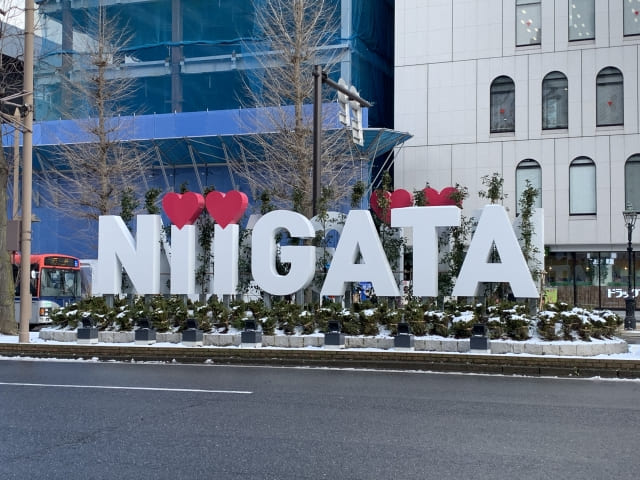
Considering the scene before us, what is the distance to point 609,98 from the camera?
40219mm

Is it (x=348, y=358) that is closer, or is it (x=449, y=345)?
(x=348, y=358)

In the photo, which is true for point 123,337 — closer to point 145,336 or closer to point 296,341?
point 145,336

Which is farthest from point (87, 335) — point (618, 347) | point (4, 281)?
point (618, 347)

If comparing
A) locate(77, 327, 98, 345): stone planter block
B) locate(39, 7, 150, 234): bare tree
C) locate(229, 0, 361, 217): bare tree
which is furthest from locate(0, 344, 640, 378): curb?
locate(229, 0, 361, 217): bare tree

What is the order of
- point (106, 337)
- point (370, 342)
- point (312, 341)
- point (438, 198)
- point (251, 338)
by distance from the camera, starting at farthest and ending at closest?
point (438, 198)
point (106, 337)
point (251, 338)
point (312, 341)
point (370, 342)

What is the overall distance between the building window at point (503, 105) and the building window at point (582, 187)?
3757 mm

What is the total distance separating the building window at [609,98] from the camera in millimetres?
40031

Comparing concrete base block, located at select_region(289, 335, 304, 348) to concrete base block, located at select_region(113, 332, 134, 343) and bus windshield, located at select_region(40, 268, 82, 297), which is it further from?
bus windshield, located at select_region(40, 268, 82, 297)

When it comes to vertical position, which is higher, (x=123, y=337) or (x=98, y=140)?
(x=98, y=140)

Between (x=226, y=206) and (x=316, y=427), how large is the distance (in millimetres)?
11531

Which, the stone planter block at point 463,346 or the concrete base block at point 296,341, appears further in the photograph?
the concrete base block at point 296,341

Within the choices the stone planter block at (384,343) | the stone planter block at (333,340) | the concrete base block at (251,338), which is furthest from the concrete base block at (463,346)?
the concrete base block at (251,338)

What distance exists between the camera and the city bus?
2864cm

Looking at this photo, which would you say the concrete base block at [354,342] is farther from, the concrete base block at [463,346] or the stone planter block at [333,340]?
the concrete base block at [463,346]
